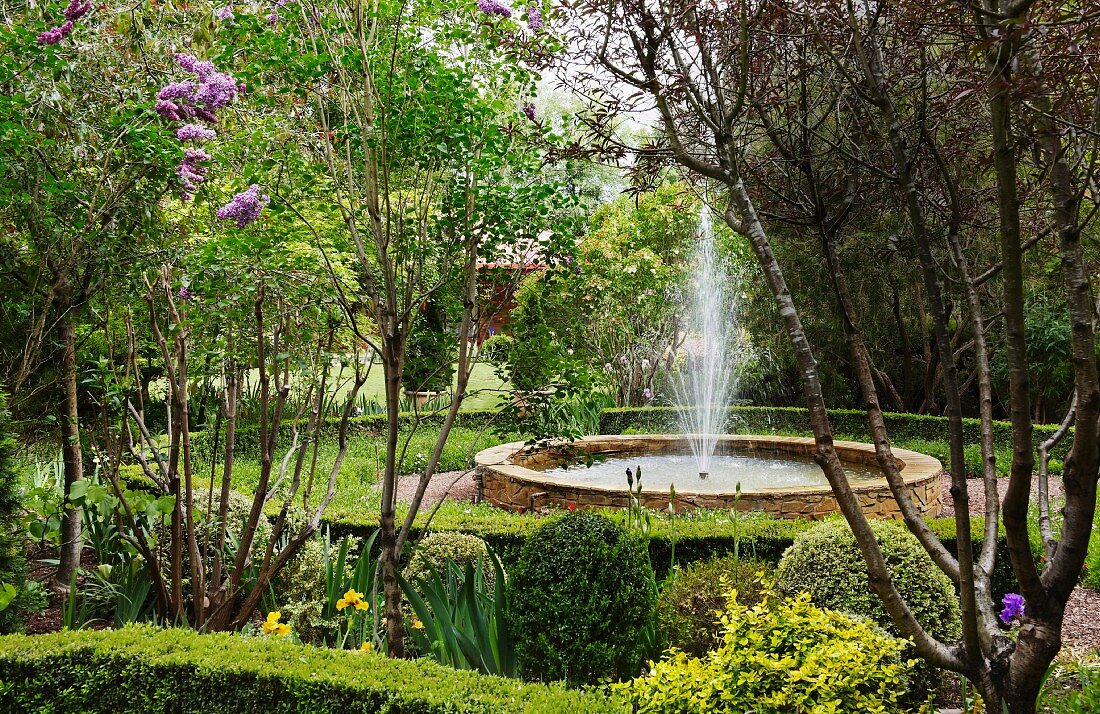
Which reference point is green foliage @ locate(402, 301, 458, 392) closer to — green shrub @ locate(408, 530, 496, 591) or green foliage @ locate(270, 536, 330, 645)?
green shrub @ locate(408, 530, 496, 591)

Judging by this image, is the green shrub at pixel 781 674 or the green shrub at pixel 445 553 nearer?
the green shrub at pixel 781 674

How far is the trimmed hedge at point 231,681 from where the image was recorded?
243 centimetres

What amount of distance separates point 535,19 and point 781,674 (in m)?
2.60

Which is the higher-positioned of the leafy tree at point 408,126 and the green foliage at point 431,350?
the leafy tree at point 408,126

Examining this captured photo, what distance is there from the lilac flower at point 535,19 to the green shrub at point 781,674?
2346 millimetres

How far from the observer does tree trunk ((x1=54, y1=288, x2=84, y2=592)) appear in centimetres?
367

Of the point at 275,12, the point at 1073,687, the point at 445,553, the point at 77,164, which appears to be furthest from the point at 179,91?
the point at 1073,687

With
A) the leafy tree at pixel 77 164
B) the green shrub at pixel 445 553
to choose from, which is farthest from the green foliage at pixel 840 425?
the leafy tree at pixel 77 164

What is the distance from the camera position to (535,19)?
3.00 m

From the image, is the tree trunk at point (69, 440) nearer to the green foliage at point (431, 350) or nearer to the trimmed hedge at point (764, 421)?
the green foliage at point (431, 350)

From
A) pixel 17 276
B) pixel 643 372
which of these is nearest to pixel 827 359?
pixel 643 372

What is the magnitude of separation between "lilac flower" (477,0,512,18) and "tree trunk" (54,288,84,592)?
97.6 inches

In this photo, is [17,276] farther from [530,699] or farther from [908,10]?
[908,10]

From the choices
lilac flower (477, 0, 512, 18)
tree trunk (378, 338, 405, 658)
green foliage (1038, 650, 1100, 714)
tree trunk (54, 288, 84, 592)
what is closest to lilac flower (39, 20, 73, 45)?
tree trunk (54, 288, 84, 592)
